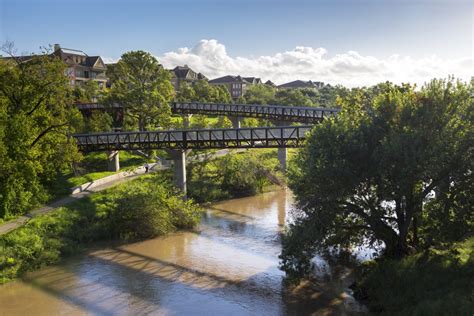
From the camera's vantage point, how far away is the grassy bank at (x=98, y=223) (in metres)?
24.1

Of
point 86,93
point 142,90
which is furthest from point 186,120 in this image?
point 86,93

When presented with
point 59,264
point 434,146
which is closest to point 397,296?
point 434,146

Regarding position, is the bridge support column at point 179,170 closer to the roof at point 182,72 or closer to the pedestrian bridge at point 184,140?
the pedestrian bridge at point 184,140

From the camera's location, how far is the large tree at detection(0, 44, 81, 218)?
26.2m

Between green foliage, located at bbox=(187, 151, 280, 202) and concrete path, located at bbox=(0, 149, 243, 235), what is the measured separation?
1.55 metres

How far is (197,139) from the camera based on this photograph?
35031 mm

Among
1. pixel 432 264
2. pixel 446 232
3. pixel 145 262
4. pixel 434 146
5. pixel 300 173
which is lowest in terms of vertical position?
pixel 145 262

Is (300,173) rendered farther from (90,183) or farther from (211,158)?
(211,158)

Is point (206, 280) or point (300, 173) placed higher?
point (300, 173)

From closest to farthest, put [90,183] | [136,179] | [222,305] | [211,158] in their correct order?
[222,305], [90,183], [136,179], [211,158]

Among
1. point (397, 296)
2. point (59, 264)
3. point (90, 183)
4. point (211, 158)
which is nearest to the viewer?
point (397, 296)

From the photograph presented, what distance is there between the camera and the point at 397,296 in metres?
17.1

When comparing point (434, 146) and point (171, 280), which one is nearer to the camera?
point (434, 146)

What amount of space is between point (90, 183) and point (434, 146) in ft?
85.4
